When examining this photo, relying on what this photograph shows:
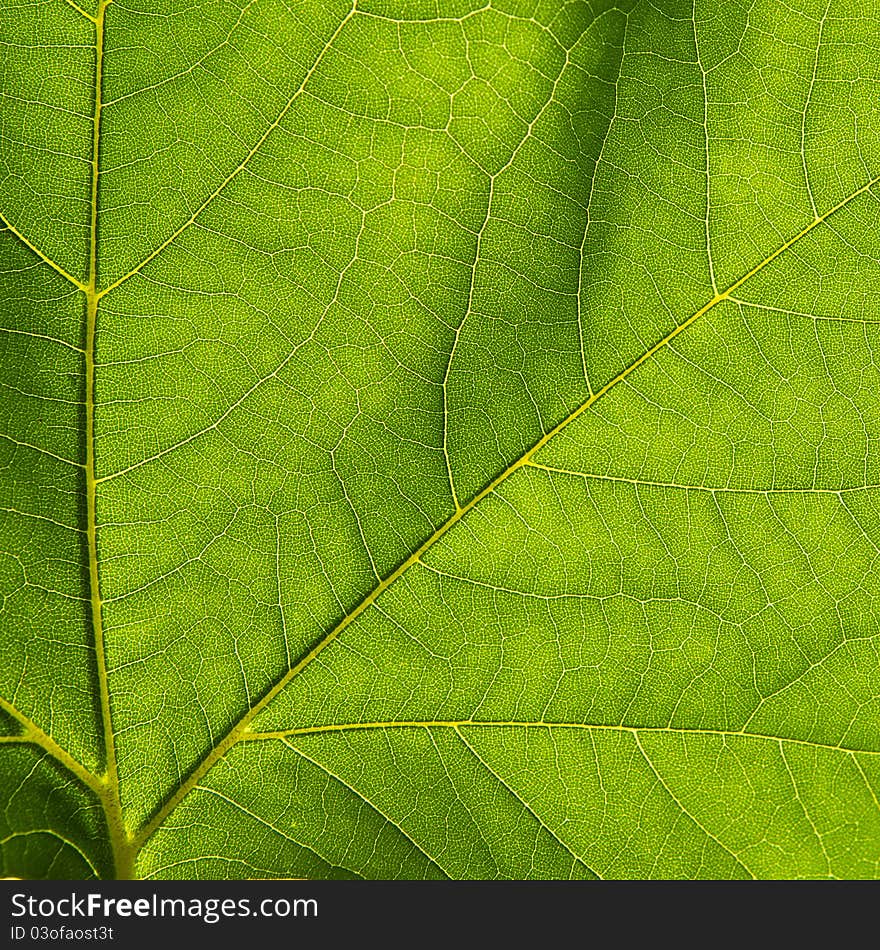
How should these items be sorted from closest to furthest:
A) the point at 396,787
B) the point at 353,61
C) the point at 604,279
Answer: the point at 353,61
the point at 604,279
the point at 396,787

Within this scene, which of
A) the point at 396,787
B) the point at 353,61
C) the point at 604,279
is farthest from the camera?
the point at 396,787

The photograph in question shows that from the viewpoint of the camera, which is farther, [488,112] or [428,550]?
[428,550]

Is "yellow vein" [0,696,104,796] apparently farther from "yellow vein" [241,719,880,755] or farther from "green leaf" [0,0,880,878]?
"yellow vein" [241,719,880,755]

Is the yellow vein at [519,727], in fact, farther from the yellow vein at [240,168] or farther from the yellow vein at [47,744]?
the yellow vein at [240,168]

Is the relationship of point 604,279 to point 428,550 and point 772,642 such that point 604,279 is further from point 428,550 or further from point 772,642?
point 772,642

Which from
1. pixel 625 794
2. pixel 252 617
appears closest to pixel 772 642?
pixel 625 794

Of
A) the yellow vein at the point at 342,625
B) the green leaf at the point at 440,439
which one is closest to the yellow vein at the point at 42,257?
the green leaf at the point at 440,439

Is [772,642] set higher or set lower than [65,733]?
higher
